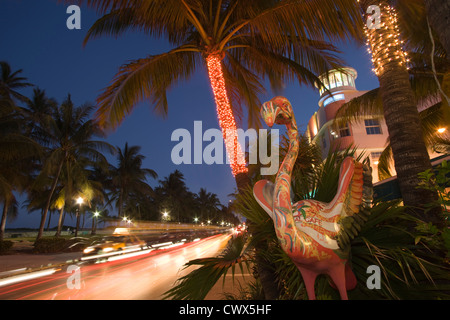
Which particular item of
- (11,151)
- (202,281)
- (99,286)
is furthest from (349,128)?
(11,151)

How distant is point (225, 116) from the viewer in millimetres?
4594

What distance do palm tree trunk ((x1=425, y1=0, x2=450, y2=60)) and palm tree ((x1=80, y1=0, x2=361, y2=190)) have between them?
1983 mm

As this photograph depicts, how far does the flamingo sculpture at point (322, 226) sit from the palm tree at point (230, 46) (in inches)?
85.1

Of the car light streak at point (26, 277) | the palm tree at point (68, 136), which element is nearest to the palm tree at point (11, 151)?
the palm tree at point (68, 136)

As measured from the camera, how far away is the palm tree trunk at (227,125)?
153 inches

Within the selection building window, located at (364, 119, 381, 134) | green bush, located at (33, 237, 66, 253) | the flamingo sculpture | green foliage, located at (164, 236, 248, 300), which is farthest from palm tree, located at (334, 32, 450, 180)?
green bush, located at (33, 237, 66, 253)

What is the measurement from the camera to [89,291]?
16.9 ft

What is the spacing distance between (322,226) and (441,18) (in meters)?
1.67

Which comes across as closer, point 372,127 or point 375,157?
point 375,157

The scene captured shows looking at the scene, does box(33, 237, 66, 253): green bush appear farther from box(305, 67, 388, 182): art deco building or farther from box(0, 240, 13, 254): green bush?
box(305, 67, 388, 182): art deco building

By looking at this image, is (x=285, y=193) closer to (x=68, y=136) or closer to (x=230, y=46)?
(x=230, y=46)

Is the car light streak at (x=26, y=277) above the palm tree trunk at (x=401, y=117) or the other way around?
the other way around

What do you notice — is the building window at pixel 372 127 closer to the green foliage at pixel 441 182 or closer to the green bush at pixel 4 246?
the green foliage at pixel 441 182

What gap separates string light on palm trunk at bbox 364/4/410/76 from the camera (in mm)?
3055
